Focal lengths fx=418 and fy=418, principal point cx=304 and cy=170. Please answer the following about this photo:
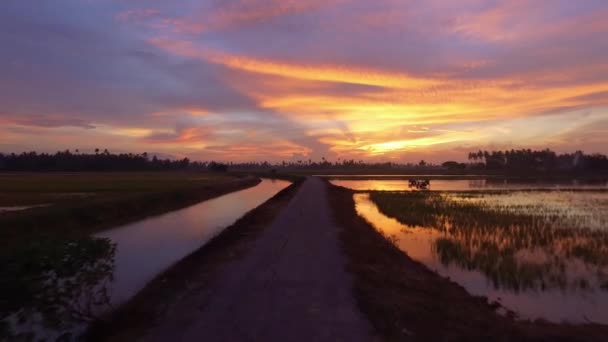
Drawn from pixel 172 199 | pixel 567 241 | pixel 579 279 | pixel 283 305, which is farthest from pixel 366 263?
pixel 172 199

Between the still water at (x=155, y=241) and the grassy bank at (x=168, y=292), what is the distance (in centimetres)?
74

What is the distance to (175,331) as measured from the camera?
6832 mm

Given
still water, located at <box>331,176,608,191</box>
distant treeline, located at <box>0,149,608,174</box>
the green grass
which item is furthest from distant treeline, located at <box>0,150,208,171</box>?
the green grass

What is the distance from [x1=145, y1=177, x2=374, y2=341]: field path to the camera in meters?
6.59

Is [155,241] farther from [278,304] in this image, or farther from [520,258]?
[520,258]

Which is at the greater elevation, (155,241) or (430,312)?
(430,312)

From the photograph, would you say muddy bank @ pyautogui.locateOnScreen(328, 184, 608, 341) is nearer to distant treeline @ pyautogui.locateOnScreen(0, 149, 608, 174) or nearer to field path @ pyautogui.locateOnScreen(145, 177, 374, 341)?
field path @ pyautogui.locateOnScreen(145, 177, 374, 341)

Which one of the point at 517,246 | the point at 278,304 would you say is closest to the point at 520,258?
the point at 517,246

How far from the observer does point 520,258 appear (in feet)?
44.5

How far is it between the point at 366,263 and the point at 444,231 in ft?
29.1

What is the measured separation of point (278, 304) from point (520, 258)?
30.7 feet

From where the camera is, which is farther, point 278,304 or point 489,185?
point 489,185

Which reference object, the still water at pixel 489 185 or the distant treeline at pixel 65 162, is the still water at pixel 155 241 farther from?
the distant treeline at pixel 65 162

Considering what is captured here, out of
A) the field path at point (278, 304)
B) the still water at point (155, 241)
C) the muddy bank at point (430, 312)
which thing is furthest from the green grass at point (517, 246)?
the still water at point (155, 241)
